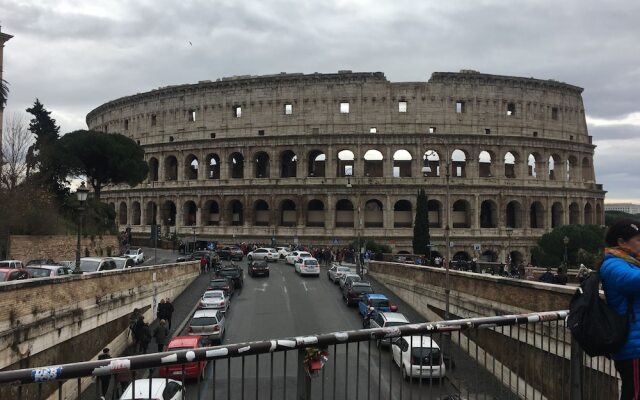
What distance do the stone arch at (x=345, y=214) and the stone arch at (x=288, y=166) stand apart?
7.82 m

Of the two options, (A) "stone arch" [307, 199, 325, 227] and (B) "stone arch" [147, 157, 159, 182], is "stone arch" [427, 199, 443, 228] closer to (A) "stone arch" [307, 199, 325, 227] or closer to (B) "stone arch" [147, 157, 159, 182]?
(A) "stone arch" [307, 199, 325, 227]

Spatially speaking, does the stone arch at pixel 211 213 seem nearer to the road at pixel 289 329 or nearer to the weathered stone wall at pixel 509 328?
the road at pixel 289 329

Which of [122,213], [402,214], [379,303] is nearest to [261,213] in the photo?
[402,214]

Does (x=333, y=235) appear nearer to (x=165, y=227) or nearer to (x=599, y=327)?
(x=165, y=227)

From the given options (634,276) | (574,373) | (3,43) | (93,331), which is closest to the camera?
(634,276)

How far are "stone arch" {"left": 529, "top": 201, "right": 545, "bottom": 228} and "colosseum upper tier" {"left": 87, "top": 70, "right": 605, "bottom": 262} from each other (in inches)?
4.8

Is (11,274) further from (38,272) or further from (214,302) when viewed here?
(214,302)

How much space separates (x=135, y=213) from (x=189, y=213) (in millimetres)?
7773

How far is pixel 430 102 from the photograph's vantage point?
2151 inches

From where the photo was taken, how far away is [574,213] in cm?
5894

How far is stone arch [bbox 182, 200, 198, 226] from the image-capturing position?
6019 centimetres

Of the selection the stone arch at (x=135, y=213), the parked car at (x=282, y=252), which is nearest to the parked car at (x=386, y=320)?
the parked car at (x=282, y=252)

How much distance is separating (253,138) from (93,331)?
40.9m

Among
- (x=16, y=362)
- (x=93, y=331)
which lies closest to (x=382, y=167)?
(x=93, y=331)
